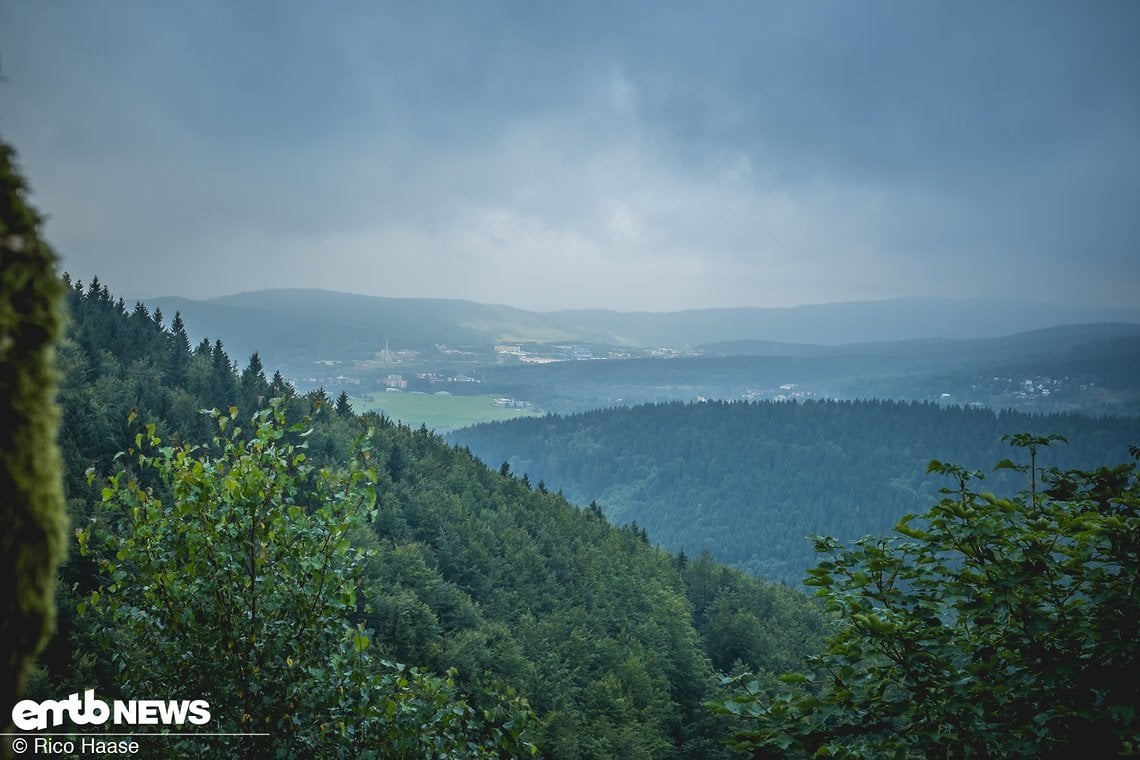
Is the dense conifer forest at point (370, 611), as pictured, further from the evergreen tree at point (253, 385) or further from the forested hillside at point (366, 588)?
the evergreen tree at point (253, 385)

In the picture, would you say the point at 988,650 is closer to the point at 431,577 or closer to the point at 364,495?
the point at 364,495

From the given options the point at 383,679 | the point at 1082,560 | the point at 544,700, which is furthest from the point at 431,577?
the point at 1082,560

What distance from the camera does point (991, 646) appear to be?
255 inches

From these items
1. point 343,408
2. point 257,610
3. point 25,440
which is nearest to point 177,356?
point 343,408

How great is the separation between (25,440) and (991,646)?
7816mm

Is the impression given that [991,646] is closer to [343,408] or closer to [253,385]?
[253,385]

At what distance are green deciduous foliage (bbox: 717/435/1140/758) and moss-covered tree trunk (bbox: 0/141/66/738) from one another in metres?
5.64

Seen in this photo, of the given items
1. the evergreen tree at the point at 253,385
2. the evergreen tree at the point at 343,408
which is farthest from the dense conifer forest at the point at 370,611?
the evergreen tree at the point at 343,408

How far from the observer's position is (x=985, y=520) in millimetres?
6590
